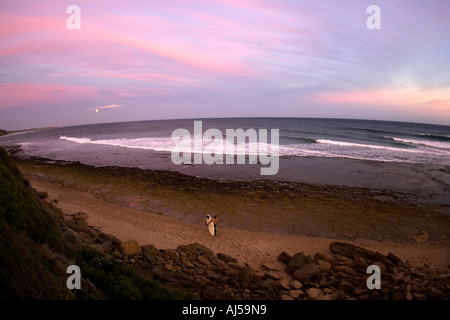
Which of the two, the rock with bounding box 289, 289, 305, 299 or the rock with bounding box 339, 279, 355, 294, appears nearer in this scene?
the rock with bounding box 289, 289, 305, 299

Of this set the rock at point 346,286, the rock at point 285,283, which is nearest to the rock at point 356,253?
the rock at point 346,286

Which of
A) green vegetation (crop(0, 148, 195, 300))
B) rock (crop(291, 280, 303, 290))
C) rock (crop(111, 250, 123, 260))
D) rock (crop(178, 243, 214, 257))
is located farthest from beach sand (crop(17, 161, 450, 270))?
green vegetation (crop(0, 148, 195, 300))

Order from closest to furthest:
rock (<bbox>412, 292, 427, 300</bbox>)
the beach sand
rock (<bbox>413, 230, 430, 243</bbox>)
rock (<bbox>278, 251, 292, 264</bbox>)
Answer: rock (<bbox>412, 292, 427, 300</bbox>) < rock (<bbox>278, 251, 292, 264</bbox>) < the beach sand < rock (<bbox>413, 230, 430, 243</bbox>)

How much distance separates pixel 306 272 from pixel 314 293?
2.50ft

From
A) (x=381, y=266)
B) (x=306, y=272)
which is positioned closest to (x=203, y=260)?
(x=306, y=272)

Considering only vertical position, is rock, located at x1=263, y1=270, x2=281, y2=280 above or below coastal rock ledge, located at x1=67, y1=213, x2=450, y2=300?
below

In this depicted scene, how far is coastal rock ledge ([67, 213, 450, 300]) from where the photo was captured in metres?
6.48

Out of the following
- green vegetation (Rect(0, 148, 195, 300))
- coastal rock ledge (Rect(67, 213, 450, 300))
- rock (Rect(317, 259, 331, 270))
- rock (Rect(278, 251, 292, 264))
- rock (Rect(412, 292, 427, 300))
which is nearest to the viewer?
green vegetation (Rect(0, 148, 195, 300))

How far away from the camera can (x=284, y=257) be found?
856cm

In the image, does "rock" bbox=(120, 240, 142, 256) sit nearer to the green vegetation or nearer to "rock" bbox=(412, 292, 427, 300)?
the green vegetation

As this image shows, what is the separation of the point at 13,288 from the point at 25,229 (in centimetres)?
214

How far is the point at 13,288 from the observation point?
325cm
